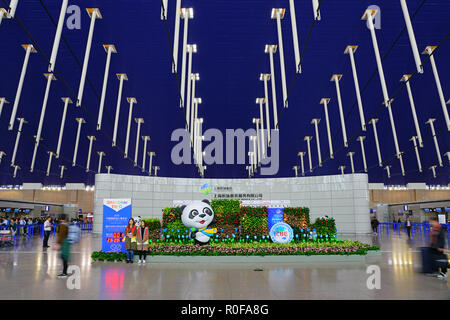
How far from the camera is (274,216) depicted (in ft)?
47.1

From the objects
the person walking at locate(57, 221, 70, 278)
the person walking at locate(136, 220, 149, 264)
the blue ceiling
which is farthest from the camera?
the person walking at locate(136, 220, 149, 264)

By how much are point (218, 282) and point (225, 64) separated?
902 centimetres

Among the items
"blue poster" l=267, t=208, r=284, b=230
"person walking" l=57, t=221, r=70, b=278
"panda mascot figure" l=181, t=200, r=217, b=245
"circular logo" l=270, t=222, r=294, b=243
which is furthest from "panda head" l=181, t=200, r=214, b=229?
"person walking" l=57, t=221, r=70, b=278

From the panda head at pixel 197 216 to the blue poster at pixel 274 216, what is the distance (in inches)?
115

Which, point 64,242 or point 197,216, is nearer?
point 64,242

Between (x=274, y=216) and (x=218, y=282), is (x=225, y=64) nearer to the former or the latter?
(x=274, y=216)

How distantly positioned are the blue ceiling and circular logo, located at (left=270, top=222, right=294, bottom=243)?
6622 mm

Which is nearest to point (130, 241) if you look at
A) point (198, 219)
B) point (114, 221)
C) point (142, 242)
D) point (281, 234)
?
point (142, 242)

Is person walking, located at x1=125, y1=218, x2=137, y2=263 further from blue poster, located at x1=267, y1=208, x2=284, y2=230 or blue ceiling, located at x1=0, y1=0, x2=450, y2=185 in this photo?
blue poster, located at x1=267, y1=208, x2=284, y2=230

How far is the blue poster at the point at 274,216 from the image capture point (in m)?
14.3

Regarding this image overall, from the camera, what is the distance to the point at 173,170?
108 ft

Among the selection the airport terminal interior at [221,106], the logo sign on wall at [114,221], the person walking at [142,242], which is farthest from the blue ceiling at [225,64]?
the person walking at [142,242]

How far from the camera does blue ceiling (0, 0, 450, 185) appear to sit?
33.0ft
